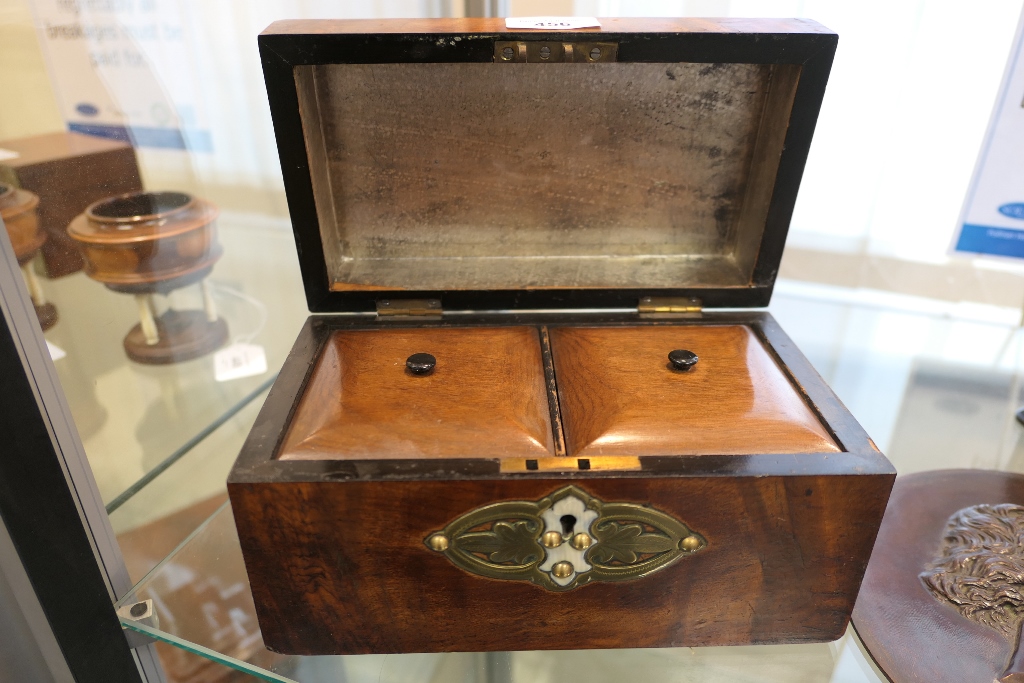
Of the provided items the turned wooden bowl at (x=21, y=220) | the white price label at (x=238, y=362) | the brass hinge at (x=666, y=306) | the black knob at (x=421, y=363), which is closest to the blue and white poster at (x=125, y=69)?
the turned wooden bowl at (x=21, y=220)

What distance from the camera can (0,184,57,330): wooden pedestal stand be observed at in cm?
73

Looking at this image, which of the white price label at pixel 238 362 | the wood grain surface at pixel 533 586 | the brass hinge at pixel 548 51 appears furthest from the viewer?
the white price label at pixel 238 362

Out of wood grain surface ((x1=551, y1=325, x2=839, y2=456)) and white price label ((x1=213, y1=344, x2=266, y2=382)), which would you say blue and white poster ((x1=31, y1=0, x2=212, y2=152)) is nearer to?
white price label ((x1=213, y1=344, x2=266, y2=382))

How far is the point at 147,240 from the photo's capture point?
97cm

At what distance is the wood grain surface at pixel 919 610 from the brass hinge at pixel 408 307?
669 millimetres

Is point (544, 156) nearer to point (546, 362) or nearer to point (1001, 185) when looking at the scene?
point (546, 362)

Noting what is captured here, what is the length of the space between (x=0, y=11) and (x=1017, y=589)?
1.36 meters

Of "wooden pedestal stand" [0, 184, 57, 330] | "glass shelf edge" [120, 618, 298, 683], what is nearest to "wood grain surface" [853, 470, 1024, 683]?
"glass shelf edge" [120, 618, 298, 683]

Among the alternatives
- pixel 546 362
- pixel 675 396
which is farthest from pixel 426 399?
pixel 675 396

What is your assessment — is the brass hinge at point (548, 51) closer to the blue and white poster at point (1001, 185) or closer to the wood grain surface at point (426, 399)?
the wood grain surface at point (426, 399)

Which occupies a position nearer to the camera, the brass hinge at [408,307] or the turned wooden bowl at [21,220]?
the turned wooden bowl at [21,220]

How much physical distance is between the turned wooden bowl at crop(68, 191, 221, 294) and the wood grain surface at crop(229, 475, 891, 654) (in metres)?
0.44

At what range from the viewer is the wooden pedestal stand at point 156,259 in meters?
0.90

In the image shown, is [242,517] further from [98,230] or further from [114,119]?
[114,119]
